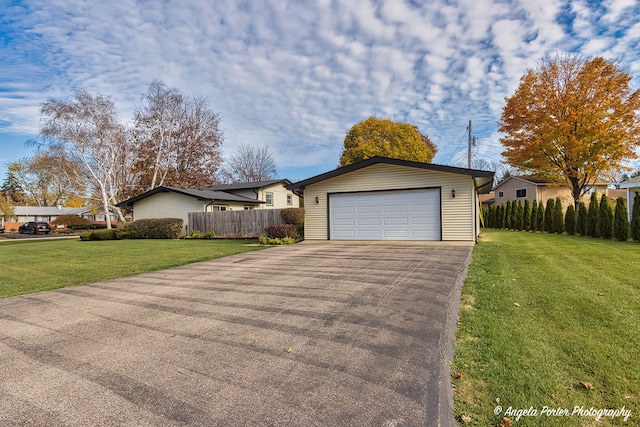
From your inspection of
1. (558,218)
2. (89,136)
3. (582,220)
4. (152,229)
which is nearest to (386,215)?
(582,220)

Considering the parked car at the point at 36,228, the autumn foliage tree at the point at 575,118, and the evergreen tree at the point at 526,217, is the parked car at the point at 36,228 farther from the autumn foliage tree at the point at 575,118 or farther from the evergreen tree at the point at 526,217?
the evergreen tree at the point at 526,217

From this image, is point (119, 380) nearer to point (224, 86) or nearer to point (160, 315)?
point (160, 315)

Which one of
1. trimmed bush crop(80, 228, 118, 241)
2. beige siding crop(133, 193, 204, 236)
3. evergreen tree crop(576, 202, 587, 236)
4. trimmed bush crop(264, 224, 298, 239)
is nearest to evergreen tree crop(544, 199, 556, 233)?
evergreen tree crop(576, 202, 587, 236)

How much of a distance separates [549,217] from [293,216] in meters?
14.2

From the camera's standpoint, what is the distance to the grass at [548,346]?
2186 mm

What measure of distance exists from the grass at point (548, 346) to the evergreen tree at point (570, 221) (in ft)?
37.8

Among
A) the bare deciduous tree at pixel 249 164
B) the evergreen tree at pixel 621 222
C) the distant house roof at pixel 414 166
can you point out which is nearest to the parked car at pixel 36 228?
the bare deciduous tree at pixel 249 164

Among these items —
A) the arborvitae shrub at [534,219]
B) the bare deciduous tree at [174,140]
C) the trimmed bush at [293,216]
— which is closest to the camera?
the trimmed bush at [293,216]

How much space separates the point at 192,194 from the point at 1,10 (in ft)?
40.9

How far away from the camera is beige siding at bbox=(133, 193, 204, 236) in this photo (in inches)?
838

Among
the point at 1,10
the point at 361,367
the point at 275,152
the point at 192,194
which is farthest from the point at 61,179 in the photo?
the point at 361,367

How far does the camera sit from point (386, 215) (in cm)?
1315

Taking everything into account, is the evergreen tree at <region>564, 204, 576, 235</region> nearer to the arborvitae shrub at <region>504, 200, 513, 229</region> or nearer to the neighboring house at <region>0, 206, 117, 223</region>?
A: the arborvitae shrub at <region>504, 200, 513, 229</region>

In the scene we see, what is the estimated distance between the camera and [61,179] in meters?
30.1
